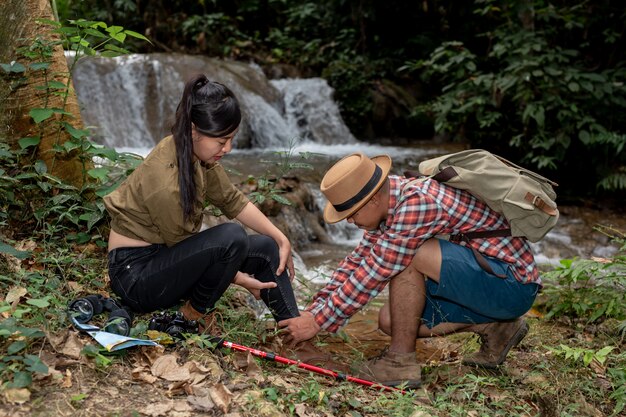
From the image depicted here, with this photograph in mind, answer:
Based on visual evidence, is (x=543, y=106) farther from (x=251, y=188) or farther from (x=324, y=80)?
(x=324, y=80)

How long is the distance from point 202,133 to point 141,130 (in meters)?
8.03

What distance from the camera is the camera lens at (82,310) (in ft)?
9.14

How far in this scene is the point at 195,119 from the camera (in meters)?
2.90

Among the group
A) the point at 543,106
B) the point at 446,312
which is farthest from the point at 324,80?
the point at 446,312

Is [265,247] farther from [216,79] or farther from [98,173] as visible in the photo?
[216,79]

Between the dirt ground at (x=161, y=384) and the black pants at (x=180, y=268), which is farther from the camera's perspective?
the black pants at (x=180, y=268)

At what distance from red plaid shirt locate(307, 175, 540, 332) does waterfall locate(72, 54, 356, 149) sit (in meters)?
7.22

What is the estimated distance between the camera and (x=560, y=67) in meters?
8.45

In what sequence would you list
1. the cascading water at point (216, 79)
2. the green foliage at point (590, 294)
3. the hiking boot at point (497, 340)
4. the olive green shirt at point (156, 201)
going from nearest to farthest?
the olive green shirt at point (156, 201)
the hiking boot at point (497, 340)
the green foliage at point (590, 294)
the cascading water at point (216, 79)

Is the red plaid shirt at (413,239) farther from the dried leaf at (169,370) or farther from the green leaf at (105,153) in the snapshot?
the green leaf at (105,153)

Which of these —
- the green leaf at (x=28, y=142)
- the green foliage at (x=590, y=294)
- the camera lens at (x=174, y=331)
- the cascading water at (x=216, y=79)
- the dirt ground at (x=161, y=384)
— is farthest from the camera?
the cascading water at (x=216, y=79)

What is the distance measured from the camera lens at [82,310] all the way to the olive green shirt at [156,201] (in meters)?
0.38

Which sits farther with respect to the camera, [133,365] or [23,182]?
[23,182]

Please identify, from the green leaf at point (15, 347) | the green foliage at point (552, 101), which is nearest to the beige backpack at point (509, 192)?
the green leaf at point (15, 347)
